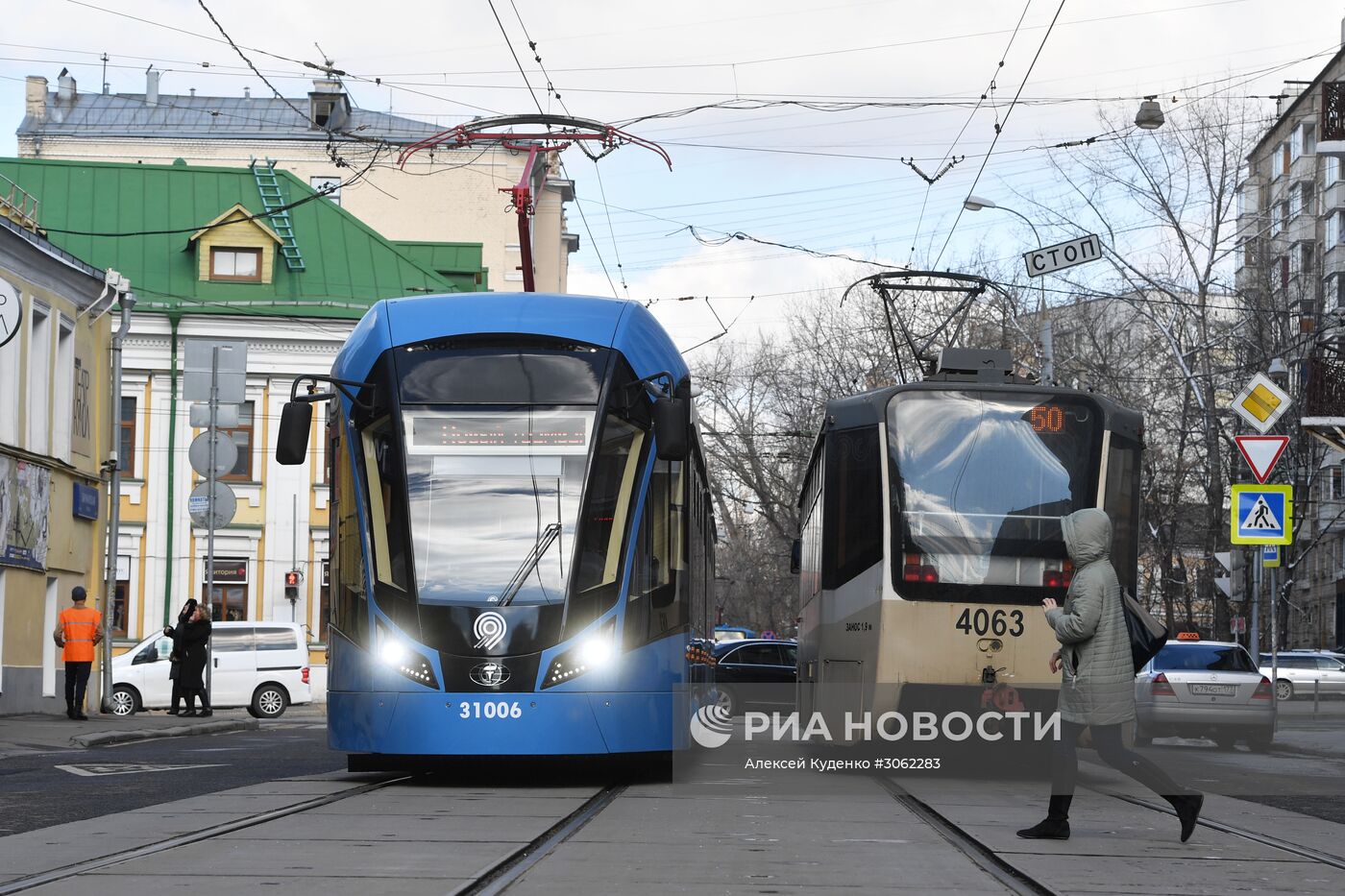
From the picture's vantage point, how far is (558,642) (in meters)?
12.7

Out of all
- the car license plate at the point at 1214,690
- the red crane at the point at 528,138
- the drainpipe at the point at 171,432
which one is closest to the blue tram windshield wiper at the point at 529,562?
the red crane at the point at 528,138

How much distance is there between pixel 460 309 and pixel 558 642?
2470 millimetres

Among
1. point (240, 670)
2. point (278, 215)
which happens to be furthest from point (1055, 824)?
point (278, 215)

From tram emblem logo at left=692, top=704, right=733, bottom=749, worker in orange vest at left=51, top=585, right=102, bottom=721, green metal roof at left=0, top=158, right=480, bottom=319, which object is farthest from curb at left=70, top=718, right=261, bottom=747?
green metal roof at left=0, top=158, right=480, bottom=319

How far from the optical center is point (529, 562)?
1286cm

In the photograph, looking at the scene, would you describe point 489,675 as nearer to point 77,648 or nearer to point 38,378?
point 77,648

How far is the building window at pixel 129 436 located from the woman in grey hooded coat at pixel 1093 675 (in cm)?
3817

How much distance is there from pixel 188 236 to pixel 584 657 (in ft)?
120

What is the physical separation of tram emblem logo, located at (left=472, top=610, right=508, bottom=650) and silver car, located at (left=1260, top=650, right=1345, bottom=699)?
40.5m

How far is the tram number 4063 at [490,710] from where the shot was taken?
12.5 metres

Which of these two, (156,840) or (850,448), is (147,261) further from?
(156,840)

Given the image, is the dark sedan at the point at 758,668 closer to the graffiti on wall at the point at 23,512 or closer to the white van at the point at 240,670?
the white van at the point at 240,670

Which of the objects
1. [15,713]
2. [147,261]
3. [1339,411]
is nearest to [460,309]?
[15,713]

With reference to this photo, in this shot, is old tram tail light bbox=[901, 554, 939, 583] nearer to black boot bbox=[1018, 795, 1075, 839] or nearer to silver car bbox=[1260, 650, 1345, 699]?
black boot bbox=[1018, 795, 1075, 839]
